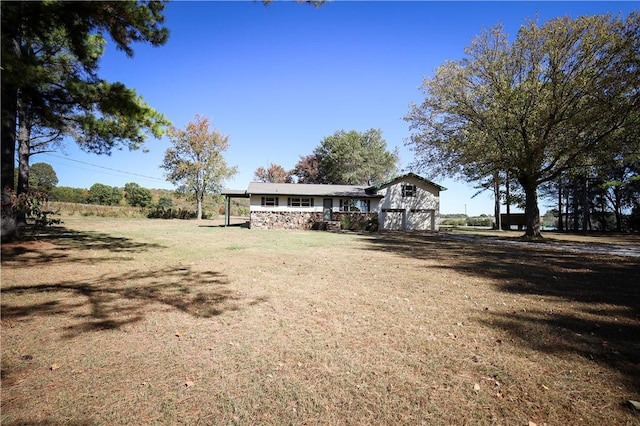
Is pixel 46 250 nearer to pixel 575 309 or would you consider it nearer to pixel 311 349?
pixel 311 349

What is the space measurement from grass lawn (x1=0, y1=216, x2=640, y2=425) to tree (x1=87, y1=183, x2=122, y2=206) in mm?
53876

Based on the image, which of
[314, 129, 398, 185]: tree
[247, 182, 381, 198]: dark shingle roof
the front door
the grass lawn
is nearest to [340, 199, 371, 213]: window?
[247, 182, 381, 198]: dark shingle roof

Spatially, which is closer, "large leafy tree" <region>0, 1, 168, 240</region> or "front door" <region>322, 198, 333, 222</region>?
"large leafy tree" <region>0, 1, 168, 240</region>

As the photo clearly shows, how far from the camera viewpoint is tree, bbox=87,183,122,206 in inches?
1970

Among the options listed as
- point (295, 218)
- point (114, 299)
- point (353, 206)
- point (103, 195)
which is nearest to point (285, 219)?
point (295, 218)

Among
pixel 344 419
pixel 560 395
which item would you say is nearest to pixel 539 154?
pixel 560 395

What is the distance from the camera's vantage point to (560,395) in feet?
8.43

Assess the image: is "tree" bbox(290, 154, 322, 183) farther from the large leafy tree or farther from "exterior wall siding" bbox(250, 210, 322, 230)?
the large leafy tree

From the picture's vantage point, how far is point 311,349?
3340mm

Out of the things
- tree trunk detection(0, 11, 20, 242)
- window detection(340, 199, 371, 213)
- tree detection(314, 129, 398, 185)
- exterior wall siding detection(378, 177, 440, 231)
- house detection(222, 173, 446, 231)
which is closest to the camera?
tree trunk detection(0, 11, 20, 242)

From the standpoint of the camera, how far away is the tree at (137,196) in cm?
5171

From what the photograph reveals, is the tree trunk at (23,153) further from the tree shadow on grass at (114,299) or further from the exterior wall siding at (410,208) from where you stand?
the exterior wall siding at (410,208)

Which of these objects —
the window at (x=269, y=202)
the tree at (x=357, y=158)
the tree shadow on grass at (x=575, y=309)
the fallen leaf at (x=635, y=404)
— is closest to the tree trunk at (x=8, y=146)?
the tree shadow on grass at (x=575, y=309)

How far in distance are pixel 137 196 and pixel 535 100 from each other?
192 feet
